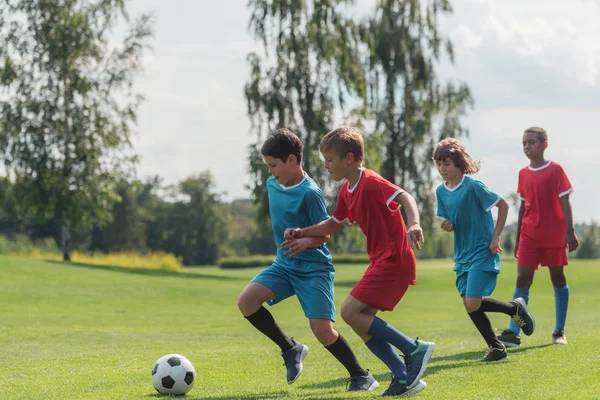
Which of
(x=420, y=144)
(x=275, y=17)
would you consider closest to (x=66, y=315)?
(x=275, y=17)

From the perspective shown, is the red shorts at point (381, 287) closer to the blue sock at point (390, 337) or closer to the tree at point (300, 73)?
the blue sock at point (390, 337)

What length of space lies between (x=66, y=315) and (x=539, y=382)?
44.2ft

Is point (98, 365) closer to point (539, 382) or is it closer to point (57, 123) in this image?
point (539, 382)

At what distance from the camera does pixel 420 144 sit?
36.4 m

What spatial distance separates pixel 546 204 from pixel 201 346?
515cm

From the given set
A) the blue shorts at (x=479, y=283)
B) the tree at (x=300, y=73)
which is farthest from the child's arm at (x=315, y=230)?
the tree at (x=300, y=73)

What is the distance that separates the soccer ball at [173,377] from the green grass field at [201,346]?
128 mm

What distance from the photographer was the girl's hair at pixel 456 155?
24.6ft

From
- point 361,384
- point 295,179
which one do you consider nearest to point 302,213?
point 295,179

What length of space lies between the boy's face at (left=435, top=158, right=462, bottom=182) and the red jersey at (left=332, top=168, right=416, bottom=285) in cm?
165

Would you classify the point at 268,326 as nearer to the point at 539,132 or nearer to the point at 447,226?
the point at 447,226

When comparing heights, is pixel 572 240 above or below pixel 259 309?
above

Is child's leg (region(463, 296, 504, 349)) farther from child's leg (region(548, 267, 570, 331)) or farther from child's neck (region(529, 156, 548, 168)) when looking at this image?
child's neck (region(529, 156, 548, 168))

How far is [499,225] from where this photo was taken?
7.31m
